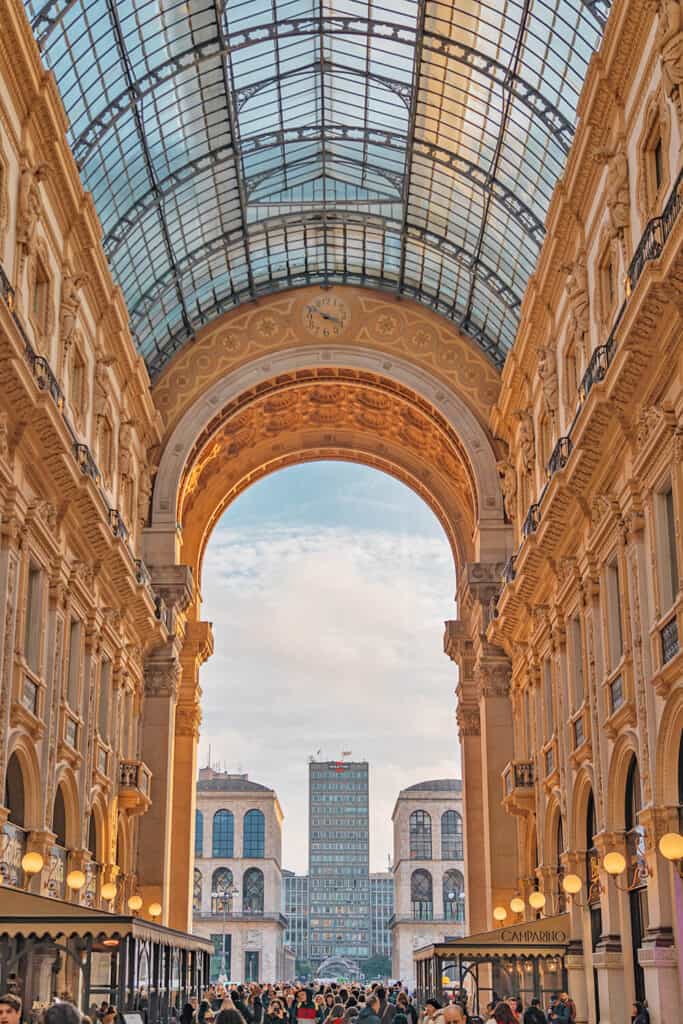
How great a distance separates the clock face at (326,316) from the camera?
48.6 meters

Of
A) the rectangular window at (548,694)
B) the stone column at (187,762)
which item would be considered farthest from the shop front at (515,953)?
the stone column at (187,762)

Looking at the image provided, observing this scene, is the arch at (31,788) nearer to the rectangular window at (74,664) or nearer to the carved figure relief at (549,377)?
the rectangular window at (74,664)

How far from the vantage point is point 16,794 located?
2909 centimetres

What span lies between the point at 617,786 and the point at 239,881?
270 ft

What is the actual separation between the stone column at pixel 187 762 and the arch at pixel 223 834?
6026 cm

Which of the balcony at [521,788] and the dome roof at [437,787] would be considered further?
the dome roof at [437,787]

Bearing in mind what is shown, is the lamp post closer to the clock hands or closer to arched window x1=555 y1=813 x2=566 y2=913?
the clock hands

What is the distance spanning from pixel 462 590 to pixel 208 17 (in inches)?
850

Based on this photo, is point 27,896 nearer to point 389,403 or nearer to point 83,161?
point 83,161

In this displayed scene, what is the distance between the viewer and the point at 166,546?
45500 mm

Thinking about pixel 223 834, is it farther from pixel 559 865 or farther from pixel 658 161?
pixel 658 161

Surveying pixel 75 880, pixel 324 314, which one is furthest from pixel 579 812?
pixel 324 314

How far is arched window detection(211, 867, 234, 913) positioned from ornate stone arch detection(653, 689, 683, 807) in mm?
86418

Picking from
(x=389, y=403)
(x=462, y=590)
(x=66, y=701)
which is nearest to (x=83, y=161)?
(x=66, y=701)
